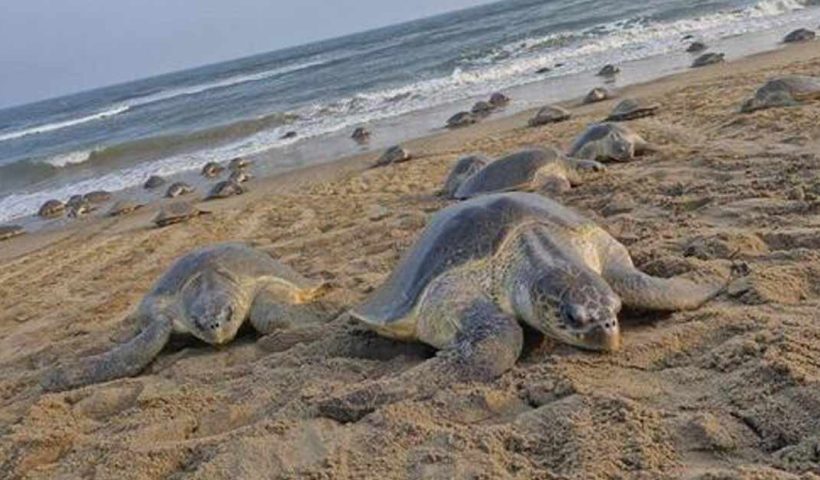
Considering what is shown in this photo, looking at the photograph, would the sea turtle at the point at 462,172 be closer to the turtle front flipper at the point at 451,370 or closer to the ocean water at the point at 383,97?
the turtle front flipper at the point at 451,370

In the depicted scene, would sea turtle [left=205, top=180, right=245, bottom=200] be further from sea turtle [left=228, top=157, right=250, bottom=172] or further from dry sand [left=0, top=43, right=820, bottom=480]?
dry sand [left=0, top=43, right=820, bottom=480]

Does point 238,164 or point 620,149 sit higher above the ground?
point 620,149

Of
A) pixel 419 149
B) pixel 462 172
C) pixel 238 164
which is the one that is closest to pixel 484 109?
pixel 419 149

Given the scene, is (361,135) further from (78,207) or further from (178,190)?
(78,207)

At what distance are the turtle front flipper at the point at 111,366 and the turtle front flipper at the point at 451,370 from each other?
172 centimetres

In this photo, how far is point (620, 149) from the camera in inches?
288

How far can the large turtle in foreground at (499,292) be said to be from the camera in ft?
9.82

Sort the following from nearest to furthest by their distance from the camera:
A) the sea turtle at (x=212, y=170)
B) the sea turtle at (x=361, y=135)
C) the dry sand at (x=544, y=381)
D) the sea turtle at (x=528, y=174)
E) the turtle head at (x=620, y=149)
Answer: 1. the dry sand at (x=544, y=381)
2. the sea turtle at (x=528, y=174)
3. the turtle head at (x=620, y=149)
4. the sea turtle at (x=212, y=170)
5. the sea turtle at (x=361, y=135)

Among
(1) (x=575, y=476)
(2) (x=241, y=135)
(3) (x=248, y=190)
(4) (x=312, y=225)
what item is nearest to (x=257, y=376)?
(1) (x=575, y=476)

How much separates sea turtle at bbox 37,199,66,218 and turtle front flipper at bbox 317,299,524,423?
11970 mm

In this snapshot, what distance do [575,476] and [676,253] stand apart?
2.19 metres

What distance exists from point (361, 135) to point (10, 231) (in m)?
6.14

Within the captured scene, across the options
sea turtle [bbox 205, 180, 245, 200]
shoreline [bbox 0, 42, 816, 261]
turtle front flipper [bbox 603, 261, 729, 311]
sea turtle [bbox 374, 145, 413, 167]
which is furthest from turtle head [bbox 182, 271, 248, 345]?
sea turtle [bbox 205, 180, 245, 200]

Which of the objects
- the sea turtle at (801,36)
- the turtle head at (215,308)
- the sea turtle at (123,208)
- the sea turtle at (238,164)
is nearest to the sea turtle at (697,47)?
the sea turtle at (801,36)
